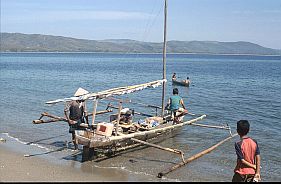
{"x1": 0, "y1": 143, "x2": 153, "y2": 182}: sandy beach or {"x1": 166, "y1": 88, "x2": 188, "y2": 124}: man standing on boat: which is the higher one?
{"x1": 166, "y1": 88, "x2": 188, "y2": 124}: man standing on boat

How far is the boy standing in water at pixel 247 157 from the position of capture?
752cm

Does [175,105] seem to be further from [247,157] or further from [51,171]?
[247,157]

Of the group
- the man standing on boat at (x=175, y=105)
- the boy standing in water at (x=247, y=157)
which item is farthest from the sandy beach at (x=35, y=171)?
the man standing on boat at (x=175, y=105)

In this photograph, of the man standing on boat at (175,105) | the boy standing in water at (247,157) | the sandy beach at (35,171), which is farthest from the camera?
the man standing on boat at (175,105)

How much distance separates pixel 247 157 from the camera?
7.61m

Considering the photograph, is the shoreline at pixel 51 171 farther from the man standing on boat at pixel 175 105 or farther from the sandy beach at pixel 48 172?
the man standing on boat at pixel 175 105

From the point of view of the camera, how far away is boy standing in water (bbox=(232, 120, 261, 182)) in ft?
24.7

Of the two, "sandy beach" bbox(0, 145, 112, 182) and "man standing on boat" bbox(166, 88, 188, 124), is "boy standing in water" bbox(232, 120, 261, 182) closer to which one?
"sandy beach" bbox(0, 145, 112, 182)

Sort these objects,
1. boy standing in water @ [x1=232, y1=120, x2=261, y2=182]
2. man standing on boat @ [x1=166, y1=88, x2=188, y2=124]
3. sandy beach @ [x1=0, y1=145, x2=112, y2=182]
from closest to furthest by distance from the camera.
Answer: boy standing in water @ [x1=232, y1=120, x2=261, y2=182], sandy beach @ [x1=0, y1=145, x2=112, y2=182], man standing on boat @ [x1=166, y1=88, x2=188, y2=124]

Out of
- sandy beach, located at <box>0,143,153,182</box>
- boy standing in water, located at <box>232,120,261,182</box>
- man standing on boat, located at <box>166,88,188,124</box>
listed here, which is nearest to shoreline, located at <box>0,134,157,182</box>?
sandy beach, located at <box>0,143,153,182</box>

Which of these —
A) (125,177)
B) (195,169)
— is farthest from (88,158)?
(195,169)

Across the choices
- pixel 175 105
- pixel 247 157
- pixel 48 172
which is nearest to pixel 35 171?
pixel 48 172

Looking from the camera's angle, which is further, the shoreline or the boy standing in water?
the shoreline

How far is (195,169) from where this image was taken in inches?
516
